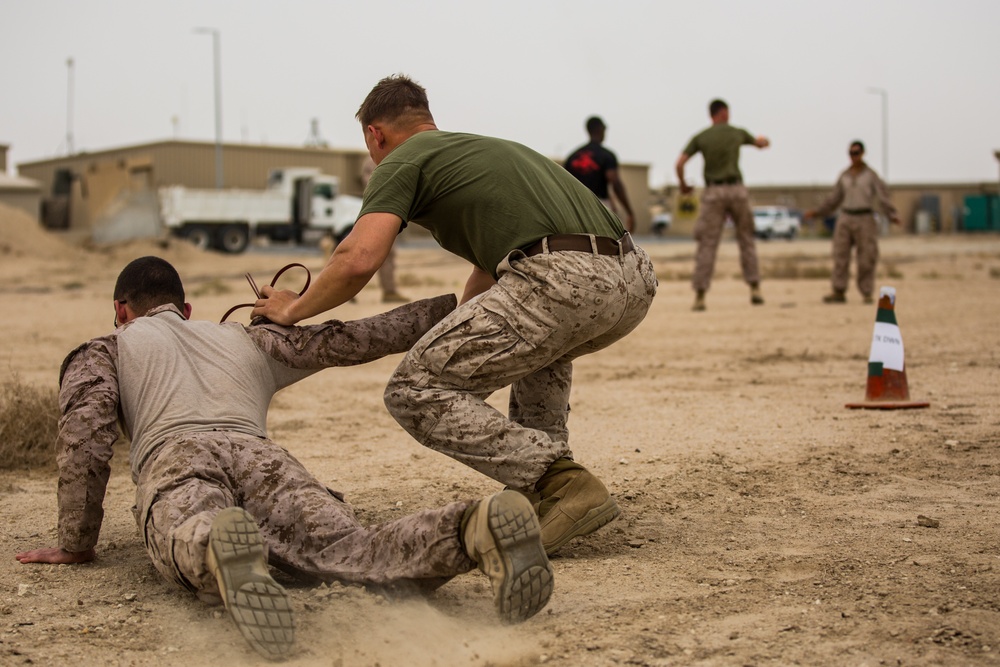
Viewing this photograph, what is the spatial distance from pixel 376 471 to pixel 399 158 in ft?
6.00

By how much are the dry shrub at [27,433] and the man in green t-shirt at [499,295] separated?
6.98ft

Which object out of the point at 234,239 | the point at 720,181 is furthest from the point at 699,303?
the point at 234,239

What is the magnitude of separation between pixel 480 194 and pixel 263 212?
101 ft

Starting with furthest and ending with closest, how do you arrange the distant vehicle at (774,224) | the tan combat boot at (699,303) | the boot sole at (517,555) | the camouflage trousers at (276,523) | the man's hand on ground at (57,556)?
the distant vehicle at (774,224)
the tan combat boot at (699,303)
the man's hand on ground at (57,556)
the camouflage trousers at (276,523)
the boot sole at (517,555)

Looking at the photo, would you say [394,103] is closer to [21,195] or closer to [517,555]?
[517,555]

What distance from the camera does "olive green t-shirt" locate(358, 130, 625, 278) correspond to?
344 cm

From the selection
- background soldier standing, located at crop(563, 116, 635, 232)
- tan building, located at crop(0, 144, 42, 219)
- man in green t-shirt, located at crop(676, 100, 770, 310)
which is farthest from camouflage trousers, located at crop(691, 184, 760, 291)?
tan building, located at crop(0, 144, 42, 219)

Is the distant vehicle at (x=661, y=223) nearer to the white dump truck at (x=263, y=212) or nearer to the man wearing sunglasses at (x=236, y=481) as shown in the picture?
the white dump truck at (x=263, y=212)

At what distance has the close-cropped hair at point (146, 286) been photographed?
360cm

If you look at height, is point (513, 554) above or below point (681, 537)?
above

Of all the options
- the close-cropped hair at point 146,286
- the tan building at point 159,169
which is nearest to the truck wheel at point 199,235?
the tan building at point 159,169

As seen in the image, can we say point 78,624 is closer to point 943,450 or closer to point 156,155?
point 943,450

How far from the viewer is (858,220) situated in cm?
1256

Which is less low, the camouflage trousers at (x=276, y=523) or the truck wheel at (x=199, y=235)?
the truck wheel at (x=199, y=235)
